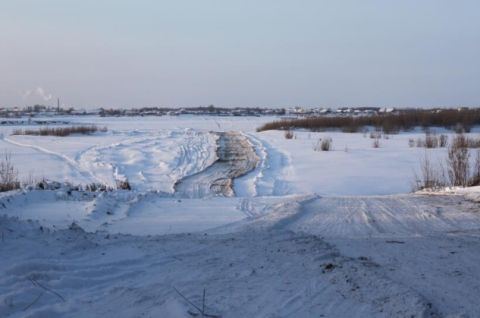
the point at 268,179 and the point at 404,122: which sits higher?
the point at 404,122

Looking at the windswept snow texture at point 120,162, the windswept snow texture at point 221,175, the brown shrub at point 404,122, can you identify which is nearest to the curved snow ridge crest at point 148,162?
the windswept snow texture at point 120,162

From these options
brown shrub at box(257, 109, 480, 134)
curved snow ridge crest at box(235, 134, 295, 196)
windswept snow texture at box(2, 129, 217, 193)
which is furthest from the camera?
brown shrub at box(257, 109, 480, 134)

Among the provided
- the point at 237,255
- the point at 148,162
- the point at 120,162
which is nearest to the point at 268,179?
the point at 148,162

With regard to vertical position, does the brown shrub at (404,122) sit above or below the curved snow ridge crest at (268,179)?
above

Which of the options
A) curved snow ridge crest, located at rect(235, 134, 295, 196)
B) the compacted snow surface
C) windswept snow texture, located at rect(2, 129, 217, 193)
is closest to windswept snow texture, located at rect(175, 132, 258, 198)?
curved snow ridge crest, located at rect(235, 134, 295, 196)

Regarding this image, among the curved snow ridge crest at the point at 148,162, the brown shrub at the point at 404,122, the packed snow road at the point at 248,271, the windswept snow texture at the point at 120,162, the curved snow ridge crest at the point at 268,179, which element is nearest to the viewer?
the packed snow road at the point at 248,271

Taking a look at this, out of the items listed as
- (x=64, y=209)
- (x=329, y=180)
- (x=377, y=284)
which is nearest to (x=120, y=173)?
(x=329, y=180)

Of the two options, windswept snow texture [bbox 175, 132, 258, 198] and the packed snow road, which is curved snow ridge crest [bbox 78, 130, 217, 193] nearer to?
windswept snow texture [bbox 175, 132, 258, 198]

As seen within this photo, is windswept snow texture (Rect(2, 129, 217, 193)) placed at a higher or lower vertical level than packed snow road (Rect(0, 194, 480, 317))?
lower

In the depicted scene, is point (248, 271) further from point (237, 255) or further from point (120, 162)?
point (120, 162)

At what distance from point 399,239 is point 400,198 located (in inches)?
205

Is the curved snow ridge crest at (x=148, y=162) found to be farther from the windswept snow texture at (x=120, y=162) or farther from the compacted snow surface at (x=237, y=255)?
the compacted snow surface at (x=237, y=255)

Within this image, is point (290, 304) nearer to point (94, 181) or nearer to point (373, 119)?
point (94, 181)

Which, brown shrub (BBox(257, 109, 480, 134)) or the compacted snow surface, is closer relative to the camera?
the compacted snow surface
